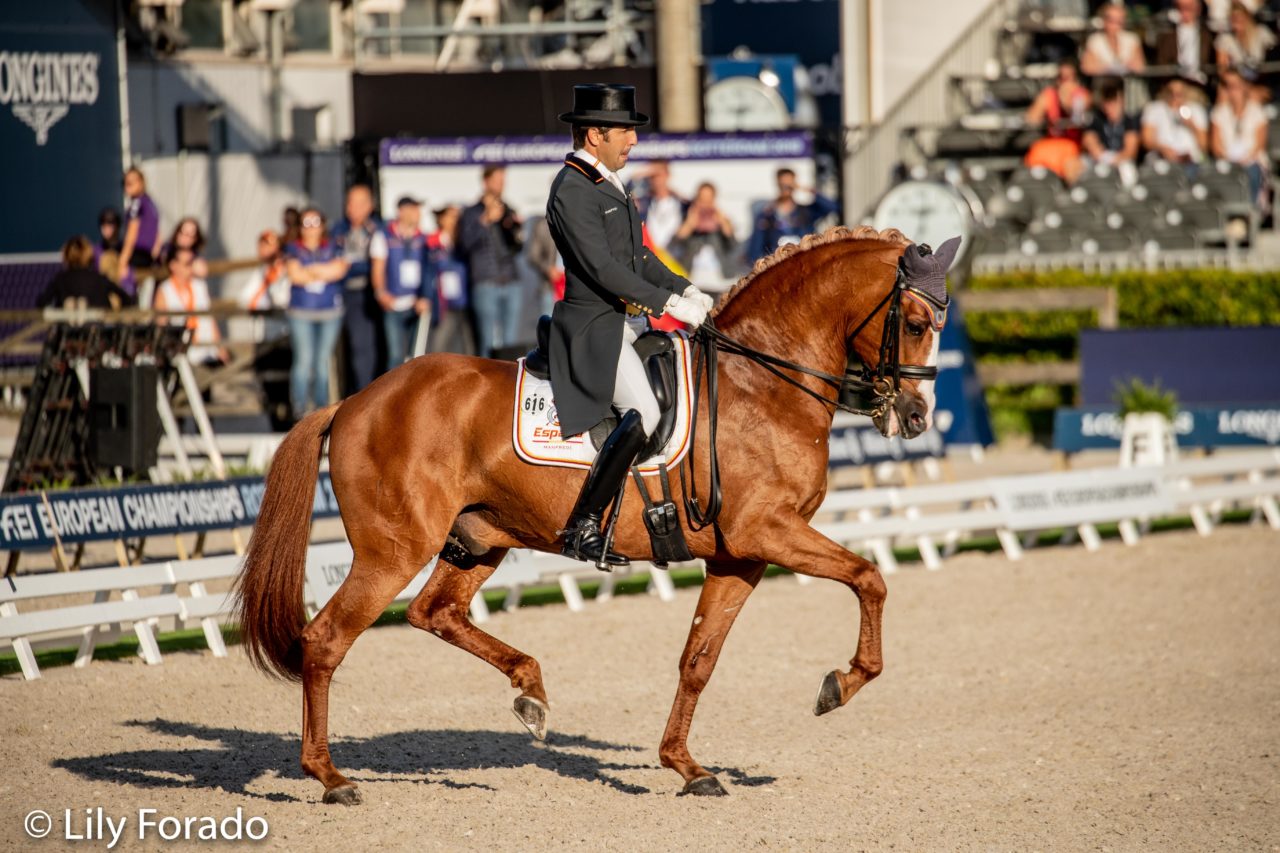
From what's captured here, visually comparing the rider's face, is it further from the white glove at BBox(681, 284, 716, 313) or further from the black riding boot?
the black riding boot

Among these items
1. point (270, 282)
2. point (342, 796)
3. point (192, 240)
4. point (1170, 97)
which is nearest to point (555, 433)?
point (342, 796)

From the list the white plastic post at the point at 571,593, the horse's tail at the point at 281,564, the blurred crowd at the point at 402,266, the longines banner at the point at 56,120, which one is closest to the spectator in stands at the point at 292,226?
the blurred crowd at the point at 402,266

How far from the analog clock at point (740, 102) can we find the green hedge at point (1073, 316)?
17.1ft

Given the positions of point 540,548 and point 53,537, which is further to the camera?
point 53,537

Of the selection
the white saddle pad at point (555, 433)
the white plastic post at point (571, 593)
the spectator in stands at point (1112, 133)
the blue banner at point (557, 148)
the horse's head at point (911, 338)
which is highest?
the spectator in stands at point (1112, 133)

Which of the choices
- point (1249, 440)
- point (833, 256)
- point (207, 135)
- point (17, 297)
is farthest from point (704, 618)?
point (207, 135)

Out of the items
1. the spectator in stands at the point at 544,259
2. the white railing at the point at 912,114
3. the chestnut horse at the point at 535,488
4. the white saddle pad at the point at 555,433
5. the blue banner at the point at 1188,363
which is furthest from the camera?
the white railing at the point at 912,114

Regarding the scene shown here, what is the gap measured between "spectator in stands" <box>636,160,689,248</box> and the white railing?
14.4 feet

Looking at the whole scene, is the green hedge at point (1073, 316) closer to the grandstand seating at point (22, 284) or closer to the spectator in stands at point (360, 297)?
the spectator in stands at point (360, 297)

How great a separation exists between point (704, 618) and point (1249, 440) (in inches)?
398

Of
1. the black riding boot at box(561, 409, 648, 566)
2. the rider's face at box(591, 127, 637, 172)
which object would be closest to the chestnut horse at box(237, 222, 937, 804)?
the black riding boot at box(561, 409, 648, 566)

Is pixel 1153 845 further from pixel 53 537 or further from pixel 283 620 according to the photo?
pixel 53 537

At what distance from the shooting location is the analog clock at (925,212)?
668 inches

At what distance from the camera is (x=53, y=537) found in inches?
387
